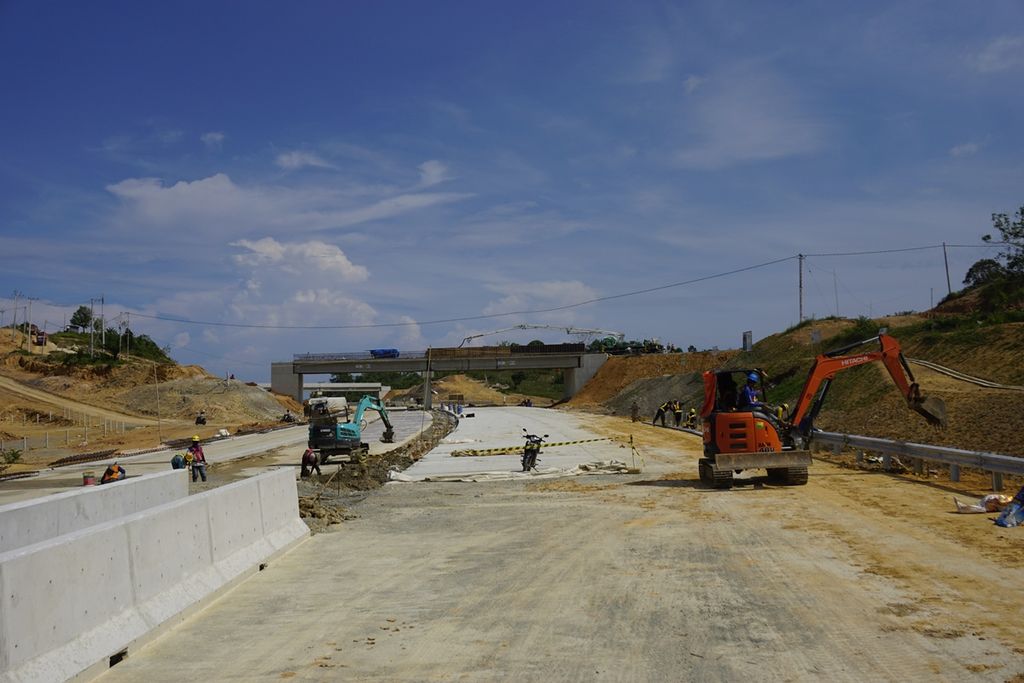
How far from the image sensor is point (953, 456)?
1816 cm

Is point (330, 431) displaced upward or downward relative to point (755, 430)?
upward

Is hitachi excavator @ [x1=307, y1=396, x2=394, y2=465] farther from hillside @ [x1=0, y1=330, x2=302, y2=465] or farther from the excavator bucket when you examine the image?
hillside @ [x1=0, y1=330, x2=302, y2=465]

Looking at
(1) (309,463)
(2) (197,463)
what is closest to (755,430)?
(1) (309,463)

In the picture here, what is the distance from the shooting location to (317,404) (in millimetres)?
29328

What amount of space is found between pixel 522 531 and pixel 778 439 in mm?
7845

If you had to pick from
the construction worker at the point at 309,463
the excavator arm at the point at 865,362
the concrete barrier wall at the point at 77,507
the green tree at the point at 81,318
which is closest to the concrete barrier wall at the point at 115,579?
the concrete barrier wall at the point at 77,507

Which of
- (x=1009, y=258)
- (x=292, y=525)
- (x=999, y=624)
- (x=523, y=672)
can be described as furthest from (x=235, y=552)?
(x=1009, y=258)

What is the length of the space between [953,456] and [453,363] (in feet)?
298

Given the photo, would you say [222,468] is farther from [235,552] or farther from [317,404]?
[235,552]

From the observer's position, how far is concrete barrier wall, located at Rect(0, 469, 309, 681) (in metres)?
5.95

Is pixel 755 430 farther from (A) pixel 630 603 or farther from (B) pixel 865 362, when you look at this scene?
(A) pixel 630 603

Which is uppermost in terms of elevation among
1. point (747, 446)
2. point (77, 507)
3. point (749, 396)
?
point (749, 396)

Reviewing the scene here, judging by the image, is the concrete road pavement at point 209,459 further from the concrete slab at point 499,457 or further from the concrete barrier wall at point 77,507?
the concrete barrier wall at point 77,507

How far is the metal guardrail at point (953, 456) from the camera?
1623 cm
